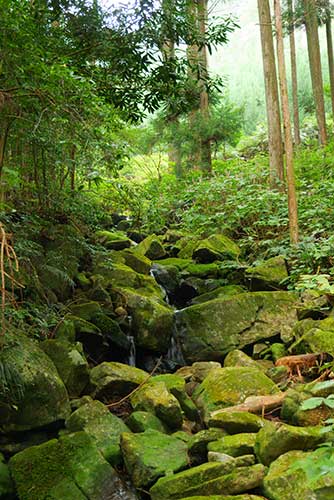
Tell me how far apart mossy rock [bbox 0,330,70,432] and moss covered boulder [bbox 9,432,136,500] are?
483mm

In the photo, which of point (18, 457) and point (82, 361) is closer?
point (18, 457)

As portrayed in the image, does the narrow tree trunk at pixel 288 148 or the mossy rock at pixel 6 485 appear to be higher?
the narrow tree trunk at pixel 288 148

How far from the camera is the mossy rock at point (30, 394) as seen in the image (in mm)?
4191

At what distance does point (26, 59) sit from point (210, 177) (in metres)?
9.46

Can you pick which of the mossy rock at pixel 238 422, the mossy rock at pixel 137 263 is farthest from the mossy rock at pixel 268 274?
the mossy rock at pixel 238 422

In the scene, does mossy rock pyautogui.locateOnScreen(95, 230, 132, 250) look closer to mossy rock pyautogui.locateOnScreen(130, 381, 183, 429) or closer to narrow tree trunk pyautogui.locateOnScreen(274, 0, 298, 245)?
narrow tree trunk pyautogui.locateOnScreen(274, 0, 298, 245)

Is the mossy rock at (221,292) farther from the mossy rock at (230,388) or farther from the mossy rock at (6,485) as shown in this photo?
the mossy rock at (6,485)

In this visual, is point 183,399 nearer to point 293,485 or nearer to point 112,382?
point 112,382

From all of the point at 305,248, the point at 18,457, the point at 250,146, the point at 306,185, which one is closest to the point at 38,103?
the point at 18,457

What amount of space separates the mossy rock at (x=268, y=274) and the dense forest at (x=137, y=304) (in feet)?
0.10

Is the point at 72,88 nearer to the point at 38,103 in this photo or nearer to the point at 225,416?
the point at 38,103

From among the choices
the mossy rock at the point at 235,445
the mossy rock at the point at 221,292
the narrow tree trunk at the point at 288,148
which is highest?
the narrow tree trunk at the point at 288,148

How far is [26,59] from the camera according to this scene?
3891 millimetres

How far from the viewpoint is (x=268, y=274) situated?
7.70 metres
